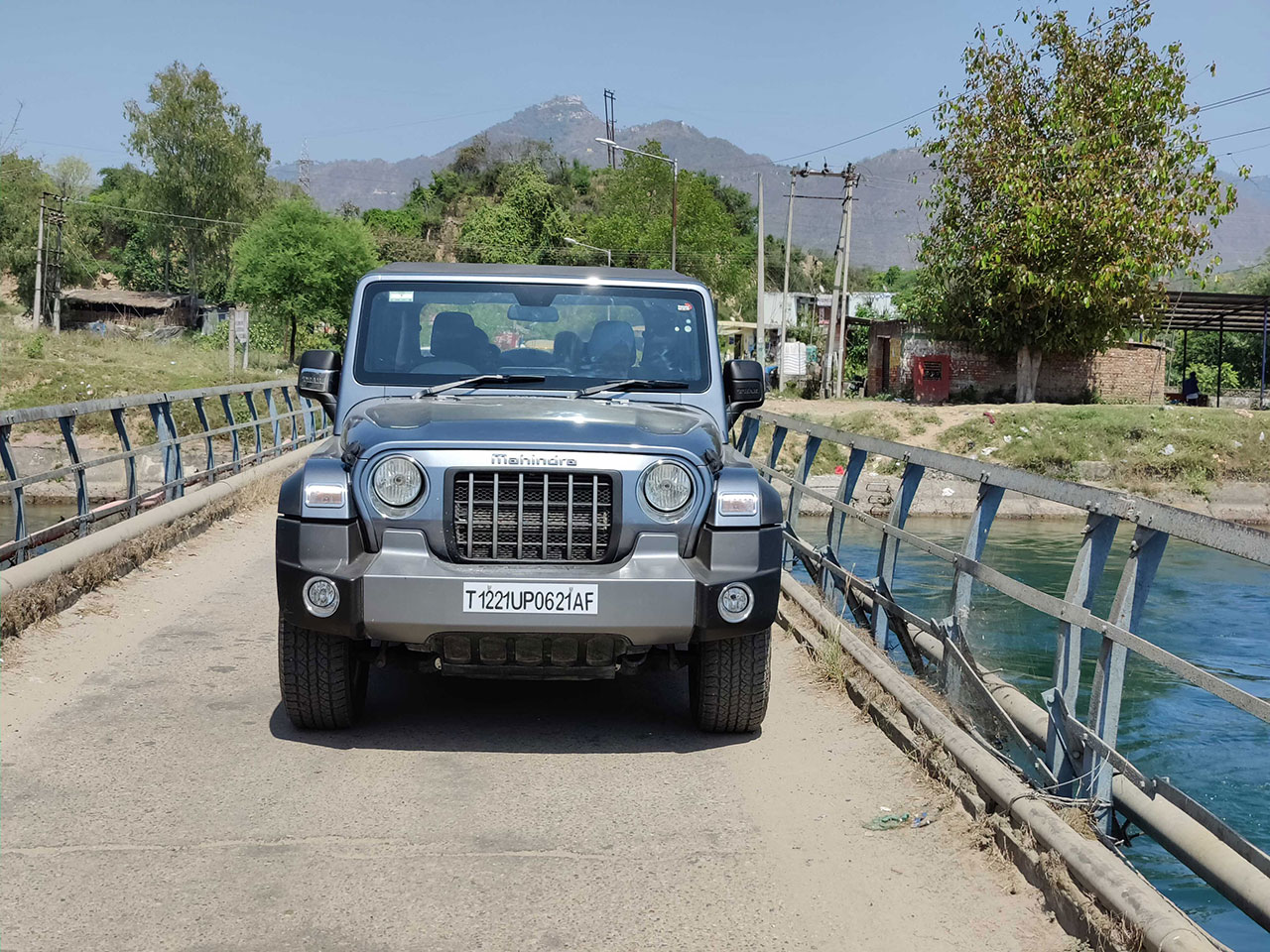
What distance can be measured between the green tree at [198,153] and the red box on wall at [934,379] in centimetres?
5220

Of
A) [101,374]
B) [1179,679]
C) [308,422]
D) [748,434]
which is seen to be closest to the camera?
[1179,679]

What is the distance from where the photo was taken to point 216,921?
384 centimetres

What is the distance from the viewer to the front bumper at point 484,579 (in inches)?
209

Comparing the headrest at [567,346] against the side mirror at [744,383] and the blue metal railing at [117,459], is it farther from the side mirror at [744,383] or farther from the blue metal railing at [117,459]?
the blue metal railing at [117,459]

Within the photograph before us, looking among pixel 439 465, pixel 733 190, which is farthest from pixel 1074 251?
pixel 733 190

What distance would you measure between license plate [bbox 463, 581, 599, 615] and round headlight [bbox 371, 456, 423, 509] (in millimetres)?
420

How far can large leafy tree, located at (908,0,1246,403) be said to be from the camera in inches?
1516

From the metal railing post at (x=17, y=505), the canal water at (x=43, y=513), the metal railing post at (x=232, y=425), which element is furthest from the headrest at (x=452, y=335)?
the canal water at (x=43, y=513)

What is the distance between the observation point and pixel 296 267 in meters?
62.8

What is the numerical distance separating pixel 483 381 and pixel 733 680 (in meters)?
1.93

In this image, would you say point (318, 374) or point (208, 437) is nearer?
point (318, 374)

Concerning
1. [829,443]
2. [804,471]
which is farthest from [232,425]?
[829,443]

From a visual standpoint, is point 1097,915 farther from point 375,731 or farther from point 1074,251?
point 1074,251

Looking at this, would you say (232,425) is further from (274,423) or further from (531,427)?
(531,427)
